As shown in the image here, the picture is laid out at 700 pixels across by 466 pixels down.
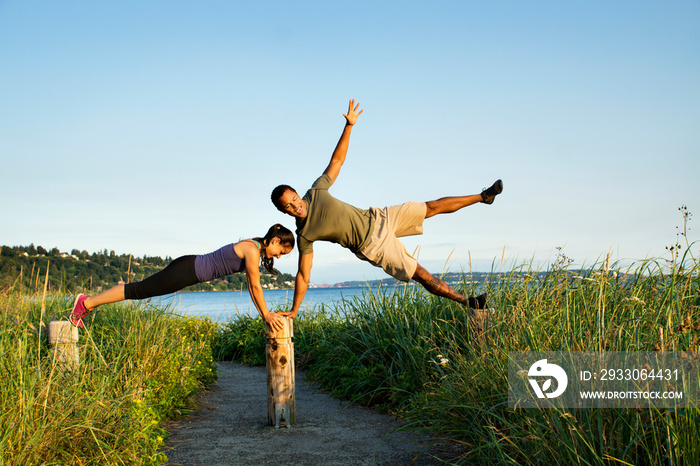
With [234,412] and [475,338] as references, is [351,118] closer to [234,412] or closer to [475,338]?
[475,338]

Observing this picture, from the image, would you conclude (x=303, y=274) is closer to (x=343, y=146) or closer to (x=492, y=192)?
(x=343, y=146)

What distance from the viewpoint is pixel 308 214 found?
5547mm

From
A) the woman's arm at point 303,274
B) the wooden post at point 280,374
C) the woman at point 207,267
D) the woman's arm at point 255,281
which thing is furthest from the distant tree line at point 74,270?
the wooden post at point 280,374

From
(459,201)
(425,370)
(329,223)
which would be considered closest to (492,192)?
(459,201)

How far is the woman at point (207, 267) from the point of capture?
5.30m

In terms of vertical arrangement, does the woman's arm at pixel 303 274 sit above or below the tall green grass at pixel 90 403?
above

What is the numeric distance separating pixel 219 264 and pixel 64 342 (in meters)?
1.62

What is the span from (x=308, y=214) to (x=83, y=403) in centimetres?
280

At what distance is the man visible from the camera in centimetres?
548

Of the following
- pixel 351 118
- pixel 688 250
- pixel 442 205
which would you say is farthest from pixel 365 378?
pixel 688 250

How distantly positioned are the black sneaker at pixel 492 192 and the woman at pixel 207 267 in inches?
82.8

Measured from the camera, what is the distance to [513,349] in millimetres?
3930

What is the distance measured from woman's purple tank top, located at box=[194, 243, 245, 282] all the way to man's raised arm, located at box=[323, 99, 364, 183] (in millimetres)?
1404

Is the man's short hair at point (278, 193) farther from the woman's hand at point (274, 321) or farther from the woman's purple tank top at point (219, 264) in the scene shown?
the woman's hand at point (274, 321)
